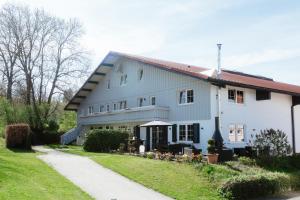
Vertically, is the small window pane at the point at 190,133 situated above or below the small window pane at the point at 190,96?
below

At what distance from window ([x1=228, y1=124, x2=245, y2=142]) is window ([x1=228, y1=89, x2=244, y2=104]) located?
1.60 meters

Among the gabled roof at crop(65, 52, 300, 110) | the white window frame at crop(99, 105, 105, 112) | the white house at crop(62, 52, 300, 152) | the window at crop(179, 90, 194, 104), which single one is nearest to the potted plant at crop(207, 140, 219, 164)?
the white house at crop(62, 52, 300, 152)

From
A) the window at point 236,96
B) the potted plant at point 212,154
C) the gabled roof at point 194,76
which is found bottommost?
the potted plant at point 212,154

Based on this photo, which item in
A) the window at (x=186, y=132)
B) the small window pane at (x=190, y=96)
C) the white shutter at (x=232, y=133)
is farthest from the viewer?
the small window pane at (x=190, y=96)

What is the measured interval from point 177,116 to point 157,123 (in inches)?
98.2

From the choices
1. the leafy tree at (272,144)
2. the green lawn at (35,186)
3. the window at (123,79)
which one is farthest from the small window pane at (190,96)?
the green lawn at (35,186)

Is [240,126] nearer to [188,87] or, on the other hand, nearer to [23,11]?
[188,87]

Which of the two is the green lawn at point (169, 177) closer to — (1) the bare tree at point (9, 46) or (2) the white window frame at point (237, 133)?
(2) the white window frame at point (237, 133)

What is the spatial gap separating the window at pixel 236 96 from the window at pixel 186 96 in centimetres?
246

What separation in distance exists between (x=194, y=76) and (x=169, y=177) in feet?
31.8

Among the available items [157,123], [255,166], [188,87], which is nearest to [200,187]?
[255,166]

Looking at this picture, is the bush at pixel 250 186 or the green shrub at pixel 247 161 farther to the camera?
the green shrub at pixel 247 161

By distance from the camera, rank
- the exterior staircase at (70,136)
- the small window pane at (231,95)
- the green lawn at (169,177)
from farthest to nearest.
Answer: the exterior staircase at (70,136), the small window pane at (231,95), the green lawn at (169,177)

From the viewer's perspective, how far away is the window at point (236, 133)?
2639cm
